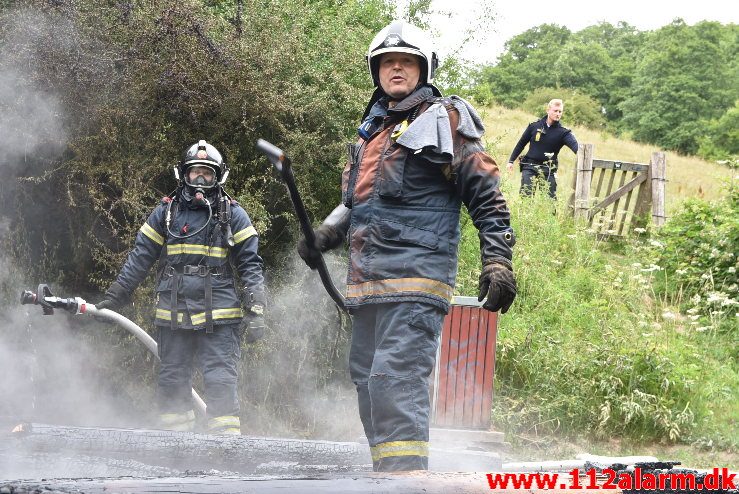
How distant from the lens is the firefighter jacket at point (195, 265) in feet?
18.5

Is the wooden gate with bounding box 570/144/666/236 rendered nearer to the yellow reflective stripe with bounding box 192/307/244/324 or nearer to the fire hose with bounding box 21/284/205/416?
the yellow reflective stripe with bounding box 192/307/244/324

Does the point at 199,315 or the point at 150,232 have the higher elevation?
the point at 150,232

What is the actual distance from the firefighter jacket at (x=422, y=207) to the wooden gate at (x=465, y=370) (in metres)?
2.02

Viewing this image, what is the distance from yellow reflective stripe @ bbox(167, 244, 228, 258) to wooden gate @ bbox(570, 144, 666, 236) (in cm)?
686

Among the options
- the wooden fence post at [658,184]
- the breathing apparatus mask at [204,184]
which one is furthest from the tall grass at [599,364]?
the wooden fence post at [658,184]

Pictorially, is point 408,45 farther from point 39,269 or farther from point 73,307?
point 39,269

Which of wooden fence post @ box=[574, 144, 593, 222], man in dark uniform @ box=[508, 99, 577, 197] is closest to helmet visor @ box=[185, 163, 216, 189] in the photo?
man in dark uniform @ box=[508, 99, 577, 197]

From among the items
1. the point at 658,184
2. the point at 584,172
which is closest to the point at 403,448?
the point at 584,172

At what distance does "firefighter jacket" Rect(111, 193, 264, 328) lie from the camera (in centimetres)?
564

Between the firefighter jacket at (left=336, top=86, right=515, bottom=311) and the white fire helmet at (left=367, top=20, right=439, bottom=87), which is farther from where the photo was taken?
the white fire helmet at (left=367, top=20, right=439, bottom=87)

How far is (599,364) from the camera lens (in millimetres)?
6938

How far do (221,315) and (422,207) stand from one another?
88.5 inches

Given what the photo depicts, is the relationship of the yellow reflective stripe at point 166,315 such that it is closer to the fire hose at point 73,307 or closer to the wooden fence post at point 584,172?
the fire hose at point 73,307

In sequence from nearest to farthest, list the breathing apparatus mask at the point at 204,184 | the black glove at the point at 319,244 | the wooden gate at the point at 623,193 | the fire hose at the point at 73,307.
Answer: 1. the black glove at the point at 319,244
2. the fire hose at the point at 73,307
3. the breathing apparatus mask at the point at 204,184
4. the wooden gate at the point at 623,193
